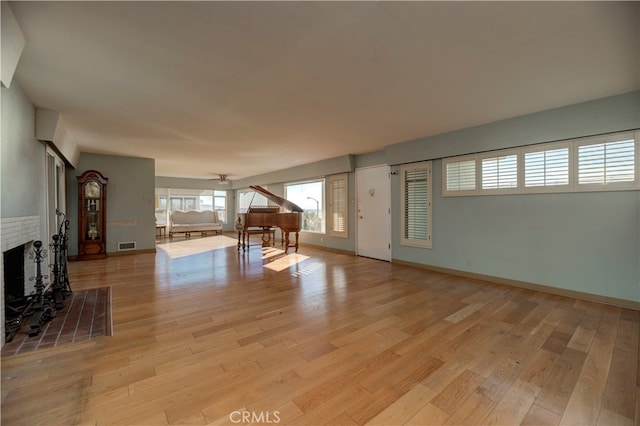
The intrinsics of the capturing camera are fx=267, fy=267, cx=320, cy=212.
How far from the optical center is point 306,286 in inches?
150

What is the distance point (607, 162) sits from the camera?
3141 millimetres

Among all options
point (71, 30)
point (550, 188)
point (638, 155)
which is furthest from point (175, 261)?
point (638, 155)

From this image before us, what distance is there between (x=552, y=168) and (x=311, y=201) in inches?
215

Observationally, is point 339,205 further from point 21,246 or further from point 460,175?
point 21,246

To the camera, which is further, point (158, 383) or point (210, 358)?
point (210, 358)

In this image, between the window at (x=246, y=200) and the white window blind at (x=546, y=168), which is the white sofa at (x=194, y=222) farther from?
the white window blind at (x=546, y=168)

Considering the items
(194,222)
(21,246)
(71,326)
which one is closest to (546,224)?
(71,326)

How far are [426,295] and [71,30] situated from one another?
13.8ft

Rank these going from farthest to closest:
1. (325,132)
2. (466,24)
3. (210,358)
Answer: (325,132) < (210,358) < (466,24)

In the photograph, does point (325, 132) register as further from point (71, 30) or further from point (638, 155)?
point (638, 155)

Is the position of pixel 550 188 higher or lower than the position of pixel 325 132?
lower

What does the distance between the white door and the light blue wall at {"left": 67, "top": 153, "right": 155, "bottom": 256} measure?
204 inches

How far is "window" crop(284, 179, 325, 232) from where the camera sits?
748 centimetres
